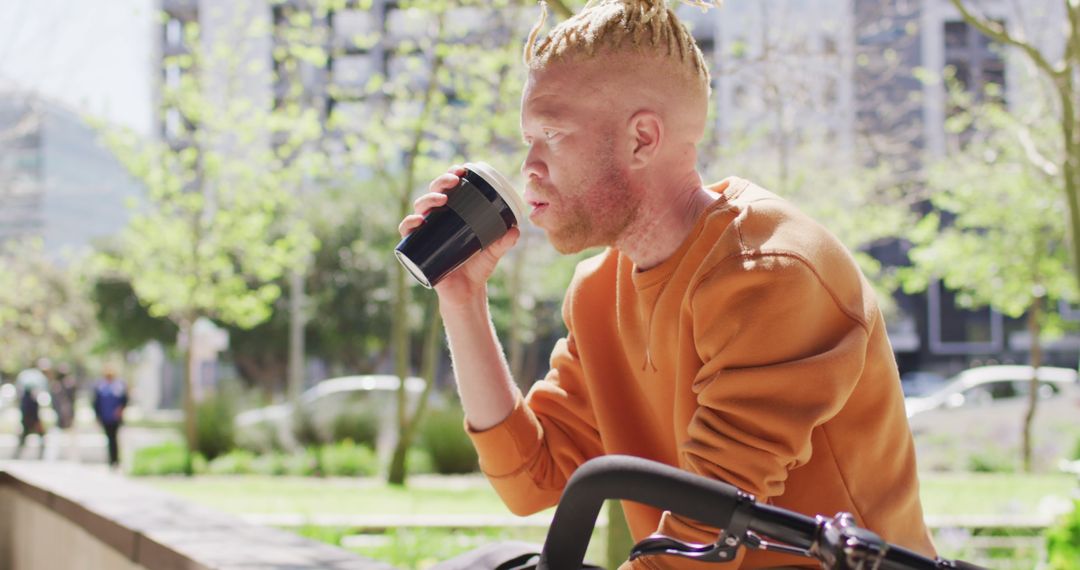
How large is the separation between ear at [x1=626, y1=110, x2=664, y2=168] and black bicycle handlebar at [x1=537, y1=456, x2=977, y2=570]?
24.2 inches

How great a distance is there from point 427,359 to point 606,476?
11.3 m

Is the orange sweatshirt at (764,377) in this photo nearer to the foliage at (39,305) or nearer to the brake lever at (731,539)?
the brake lever at (731,539)

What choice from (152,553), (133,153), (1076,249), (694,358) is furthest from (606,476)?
(133,153)

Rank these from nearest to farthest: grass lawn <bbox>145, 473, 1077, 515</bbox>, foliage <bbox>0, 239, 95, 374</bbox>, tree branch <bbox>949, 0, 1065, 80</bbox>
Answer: tree branch <bbox>949, 0, 1065, 80</bbox> → grass lawn <bbox>145, 473, 1077, 515</bbox> → foliage <bbox>0, 239, 95, 374</bbox>

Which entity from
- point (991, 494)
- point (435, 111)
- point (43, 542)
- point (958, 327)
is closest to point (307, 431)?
point (435, 111)

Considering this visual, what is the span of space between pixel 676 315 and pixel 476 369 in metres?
0.39

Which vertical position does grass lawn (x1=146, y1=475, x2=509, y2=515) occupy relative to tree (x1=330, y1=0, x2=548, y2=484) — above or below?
below

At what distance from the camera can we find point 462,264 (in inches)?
64.6

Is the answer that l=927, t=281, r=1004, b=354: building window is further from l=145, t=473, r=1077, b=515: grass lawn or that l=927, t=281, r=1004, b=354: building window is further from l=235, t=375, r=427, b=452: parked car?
l=145, t=473, r=1077, b=515: grass lawn

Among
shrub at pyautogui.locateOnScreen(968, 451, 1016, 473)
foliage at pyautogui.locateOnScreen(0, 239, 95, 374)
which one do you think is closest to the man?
shrub at pyautogui.locateOnScreen(968, 451, 1016, 473)

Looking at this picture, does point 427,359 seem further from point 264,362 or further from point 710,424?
point 264,362

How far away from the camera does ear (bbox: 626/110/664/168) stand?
140cm

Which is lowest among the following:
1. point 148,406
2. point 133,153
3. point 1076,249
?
point 148,406

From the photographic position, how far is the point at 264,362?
117ft
